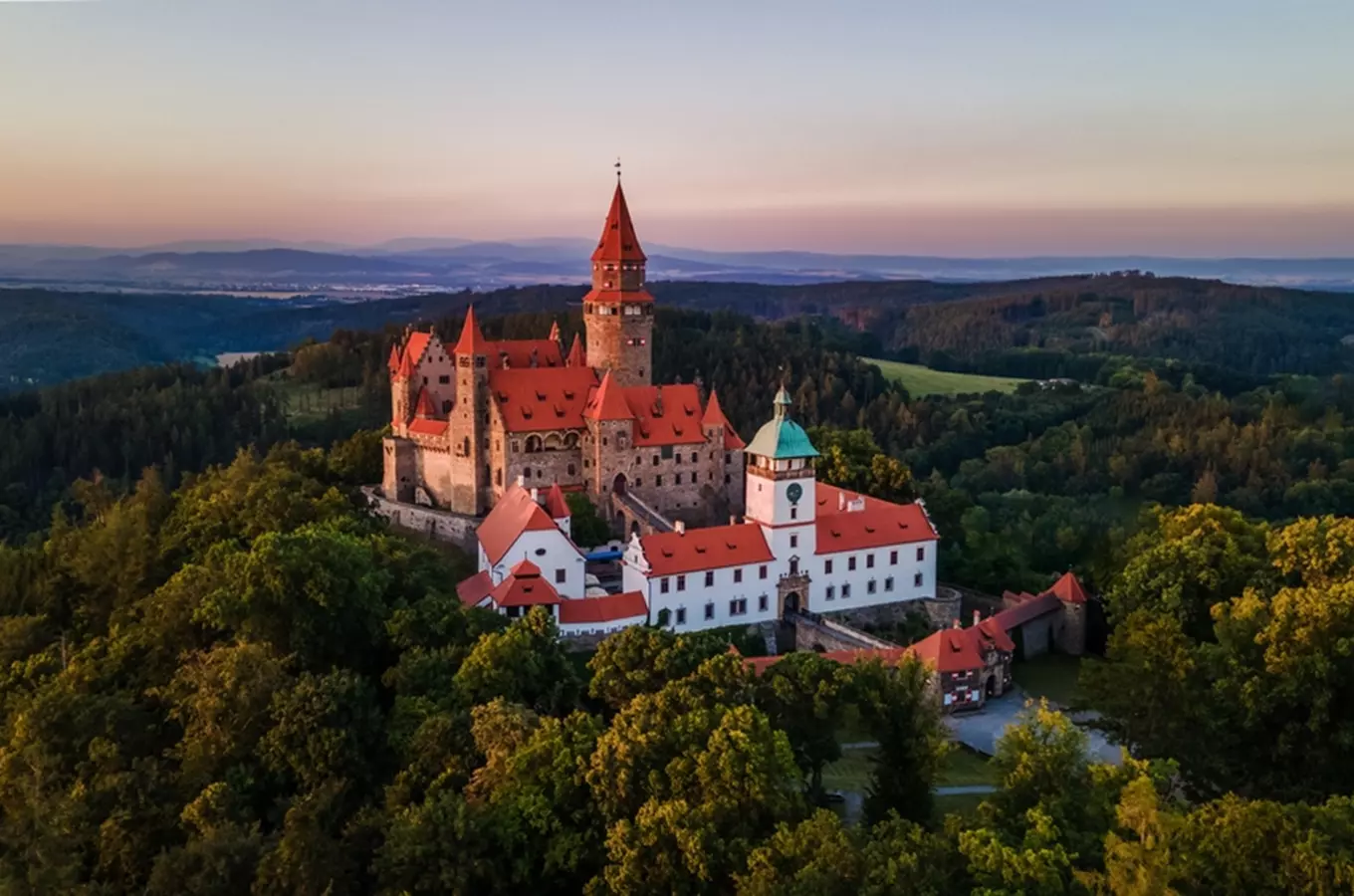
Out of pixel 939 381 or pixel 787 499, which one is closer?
pixel 787 499

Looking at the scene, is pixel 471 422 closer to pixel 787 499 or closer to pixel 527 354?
pixel 527 354

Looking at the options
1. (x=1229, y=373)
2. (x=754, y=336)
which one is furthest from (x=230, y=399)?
(x=1229, y=373)

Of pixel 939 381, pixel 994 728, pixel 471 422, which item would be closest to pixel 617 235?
pixel 471 422

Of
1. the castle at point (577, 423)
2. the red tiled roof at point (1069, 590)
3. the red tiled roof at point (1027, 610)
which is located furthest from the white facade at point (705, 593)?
the red tiled roof at point (1069, 590)

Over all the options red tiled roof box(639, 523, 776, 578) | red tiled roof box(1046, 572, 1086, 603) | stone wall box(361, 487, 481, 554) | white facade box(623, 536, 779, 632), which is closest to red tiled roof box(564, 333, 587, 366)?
stone wall box(361, 487, 481, 554)

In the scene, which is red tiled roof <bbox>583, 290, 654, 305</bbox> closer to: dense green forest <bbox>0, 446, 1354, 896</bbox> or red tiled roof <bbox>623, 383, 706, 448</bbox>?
red tiled roof <bbox>623, 383, 706, 448</bbox>

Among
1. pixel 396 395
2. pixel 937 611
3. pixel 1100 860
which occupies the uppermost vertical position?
pixel 396 395

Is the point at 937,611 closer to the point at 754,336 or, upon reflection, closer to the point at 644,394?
the point at 644,394
